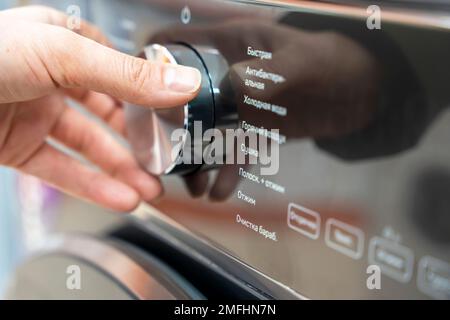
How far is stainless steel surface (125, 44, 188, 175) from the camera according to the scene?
474mm

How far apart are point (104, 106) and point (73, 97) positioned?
0.23ft

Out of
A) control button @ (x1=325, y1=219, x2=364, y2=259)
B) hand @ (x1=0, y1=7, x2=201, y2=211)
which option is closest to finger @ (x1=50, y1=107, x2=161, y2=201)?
hand @ (x1=0, y1=7, x2=201, y2=211)

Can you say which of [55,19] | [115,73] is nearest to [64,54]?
[115,73]

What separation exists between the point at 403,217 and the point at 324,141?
0.07 metres

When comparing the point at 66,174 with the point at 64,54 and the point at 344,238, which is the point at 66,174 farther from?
the point at 344,238

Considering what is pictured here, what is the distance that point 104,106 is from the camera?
2.22 ft

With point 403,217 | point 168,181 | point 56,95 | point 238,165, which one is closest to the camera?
point 403,217

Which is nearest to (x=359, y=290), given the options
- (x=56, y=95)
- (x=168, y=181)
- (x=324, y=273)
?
(x=324, y=273)

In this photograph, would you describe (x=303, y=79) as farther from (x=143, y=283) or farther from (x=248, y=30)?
(x=143, y=283)

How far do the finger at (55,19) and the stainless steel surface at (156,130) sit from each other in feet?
0.32

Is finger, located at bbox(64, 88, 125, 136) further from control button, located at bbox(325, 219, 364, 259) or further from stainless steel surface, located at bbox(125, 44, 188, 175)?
control button, located at bbox(325, 219, 364, 259)

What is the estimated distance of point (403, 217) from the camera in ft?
1.05

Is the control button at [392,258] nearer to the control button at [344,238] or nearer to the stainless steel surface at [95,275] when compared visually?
the control button at [344,238]

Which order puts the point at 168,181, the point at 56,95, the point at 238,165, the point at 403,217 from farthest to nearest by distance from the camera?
the point at 56,95
the point at 168,181
the point at 238,165
the point at 403,217
